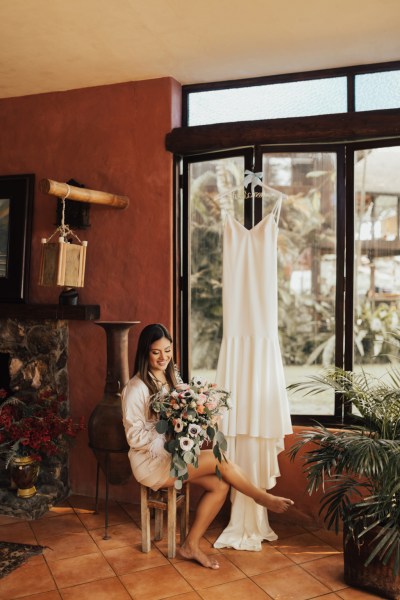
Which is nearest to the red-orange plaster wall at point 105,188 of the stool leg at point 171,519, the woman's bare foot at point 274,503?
the stool leg at point 171,519

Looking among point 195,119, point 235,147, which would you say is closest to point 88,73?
point 195,119

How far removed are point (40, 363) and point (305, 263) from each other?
6.87 ft

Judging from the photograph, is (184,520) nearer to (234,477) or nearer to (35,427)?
(234,477)

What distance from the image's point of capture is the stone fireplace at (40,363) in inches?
175

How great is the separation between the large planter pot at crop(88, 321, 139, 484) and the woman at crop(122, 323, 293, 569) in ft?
1.40

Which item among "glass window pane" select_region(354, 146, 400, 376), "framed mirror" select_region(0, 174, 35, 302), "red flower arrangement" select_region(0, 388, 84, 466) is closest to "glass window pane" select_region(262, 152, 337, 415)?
"glass window pane" select_region(354, 146, 400, 376)

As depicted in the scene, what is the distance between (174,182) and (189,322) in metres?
1.01

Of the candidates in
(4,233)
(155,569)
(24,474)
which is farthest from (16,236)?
(155,569)

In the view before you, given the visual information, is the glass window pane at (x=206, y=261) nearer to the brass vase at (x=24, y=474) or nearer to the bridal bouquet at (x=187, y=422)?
the bridal bouquet at (x=187, y=422)

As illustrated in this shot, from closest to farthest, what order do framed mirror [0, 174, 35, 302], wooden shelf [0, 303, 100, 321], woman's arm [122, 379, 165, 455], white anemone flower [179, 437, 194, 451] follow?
white anemone flower [179, 437, 194, 451], woman's arm [122, 379, 165, 455], wooden shelf [0, 303, 100, 321], framed mirror [0, 174, 35, 302]

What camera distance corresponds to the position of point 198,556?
340 cm

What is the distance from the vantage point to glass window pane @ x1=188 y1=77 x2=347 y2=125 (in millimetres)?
4051

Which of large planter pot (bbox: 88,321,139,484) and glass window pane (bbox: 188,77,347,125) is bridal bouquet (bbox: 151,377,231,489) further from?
glass window pane (bbox: 188,77,347,125)

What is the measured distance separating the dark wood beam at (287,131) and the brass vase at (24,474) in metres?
2.39
